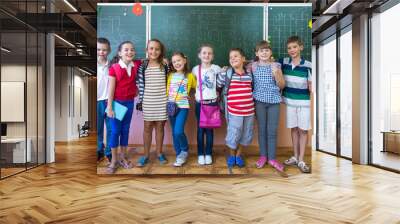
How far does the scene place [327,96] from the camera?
29.8 feet

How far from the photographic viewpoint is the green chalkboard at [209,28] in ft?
18.3

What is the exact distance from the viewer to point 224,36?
18.4 feet

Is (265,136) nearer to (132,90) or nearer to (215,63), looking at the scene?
(215,63)

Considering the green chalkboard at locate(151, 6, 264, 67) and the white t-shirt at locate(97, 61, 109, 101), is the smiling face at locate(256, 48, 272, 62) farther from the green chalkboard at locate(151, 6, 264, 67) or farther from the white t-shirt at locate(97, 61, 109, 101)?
the white t-shirt at locate(97, 61, 109, 101)

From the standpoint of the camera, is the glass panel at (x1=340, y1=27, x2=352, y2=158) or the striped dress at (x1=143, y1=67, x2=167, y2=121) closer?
the striped dress at (x1=143, y1=67, x2=167, y2=121)

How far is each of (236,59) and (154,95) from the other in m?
1.30

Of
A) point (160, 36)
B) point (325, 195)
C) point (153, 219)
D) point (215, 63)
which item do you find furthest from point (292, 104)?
point (153, 219)

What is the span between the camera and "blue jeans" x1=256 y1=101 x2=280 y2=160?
18.1 ft

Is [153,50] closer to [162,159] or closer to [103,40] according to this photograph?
[103,40]

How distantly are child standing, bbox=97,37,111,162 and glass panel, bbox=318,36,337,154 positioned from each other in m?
5.30

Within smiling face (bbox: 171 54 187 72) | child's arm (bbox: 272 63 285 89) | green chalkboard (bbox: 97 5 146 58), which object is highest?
green chalkboard (bbox: 97 5 146 58)

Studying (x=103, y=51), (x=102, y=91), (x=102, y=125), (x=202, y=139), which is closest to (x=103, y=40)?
(x=103, y=51)

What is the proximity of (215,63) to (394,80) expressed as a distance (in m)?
2.95

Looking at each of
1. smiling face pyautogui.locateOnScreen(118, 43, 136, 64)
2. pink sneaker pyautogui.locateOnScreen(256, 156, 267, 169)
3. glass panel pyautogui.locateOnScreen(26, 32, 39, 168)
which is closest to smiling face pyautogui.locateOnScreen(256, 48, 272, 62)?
pink sneaker pyautogui.locateOnScreen(256, 156, 267, 169)
